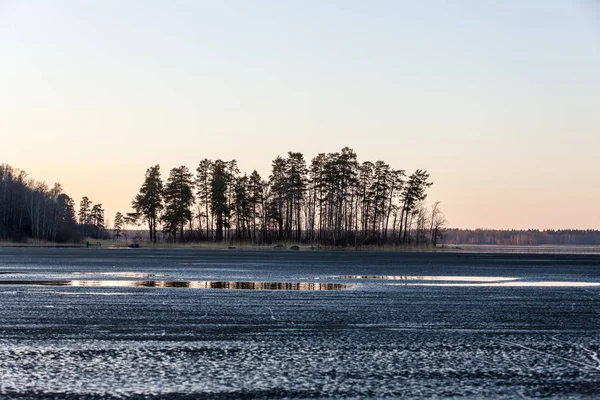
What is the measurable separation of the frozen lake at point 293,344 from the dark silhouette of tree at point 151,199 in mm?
105225

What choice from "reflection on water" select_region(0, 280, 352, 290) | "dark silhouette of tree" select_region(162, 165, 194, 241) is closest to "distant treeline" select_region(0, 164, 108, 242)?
"dark silhouette of tree" select_region(162, 165, 194, 241)

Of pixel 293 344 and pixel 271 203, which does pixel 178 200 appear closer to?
pixel 271 203

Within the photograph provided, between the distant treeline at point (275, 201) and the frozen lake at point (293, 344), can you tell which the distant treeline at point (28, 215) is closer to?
the distant treeline at point (275, 201)

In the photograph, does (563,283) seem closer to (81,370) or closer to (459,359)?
(459,359)

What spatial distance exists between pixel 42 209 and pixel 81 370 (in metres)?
138

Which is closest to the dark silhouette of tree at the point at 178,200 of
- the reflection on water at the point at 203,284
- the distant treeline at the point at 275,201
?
the distant treeline at the point at 275,201

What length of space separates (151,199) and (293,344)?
384 feet

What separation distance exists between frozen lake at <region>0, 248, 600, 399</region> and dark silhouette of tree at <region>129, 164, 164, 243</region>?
105225mm

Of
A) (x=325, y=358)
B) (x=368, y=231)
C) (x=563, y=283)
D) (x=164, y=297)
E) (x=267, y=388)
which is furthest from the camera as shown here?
(x=368, y=231)

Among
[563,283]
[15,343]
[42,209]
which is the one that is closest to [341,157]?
[42,209]

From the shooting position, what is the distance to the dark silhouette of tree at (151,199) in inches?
4899

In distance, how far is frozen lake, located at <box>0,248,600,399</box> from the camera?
781cm

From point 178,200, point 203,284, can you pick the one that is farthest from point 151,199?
point 203,284

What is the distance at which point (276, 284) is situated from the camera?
2394 centimetres
